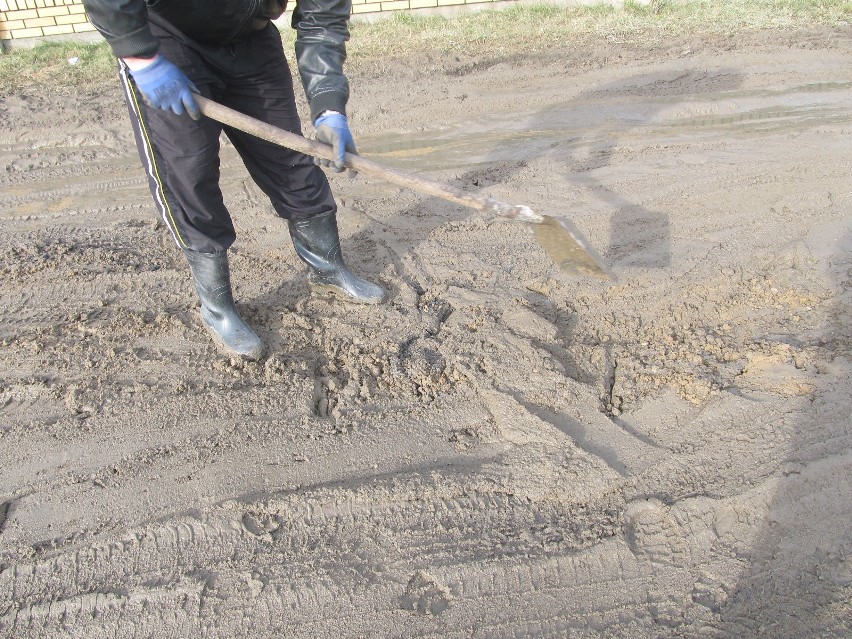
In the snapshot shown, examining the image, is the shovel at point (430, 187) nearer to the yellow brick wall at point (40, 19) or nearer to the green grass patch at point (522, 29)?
the green grass patch at point (522, 29)

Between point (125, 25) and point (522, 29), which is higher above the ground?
point (125, 25)

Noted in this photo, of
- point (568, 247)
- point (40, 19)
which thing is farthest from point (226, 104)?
point (40, 19)

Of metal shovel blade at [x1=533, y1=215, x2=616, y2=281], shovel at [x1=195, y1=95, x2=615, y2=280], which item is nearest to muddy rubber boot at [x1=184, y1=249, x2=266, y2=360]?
shovel at [x1=195, y1=95, x2=615, y2=280]

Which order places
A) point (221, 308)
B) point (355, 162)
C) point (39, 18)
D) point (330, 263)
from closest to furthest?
point (355, 162), point (221, 308), point (330, 263), point (39, 18)

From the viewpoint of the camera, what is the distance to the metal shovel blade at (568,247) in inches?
95.2

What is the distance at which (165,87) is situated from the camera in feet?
6.74

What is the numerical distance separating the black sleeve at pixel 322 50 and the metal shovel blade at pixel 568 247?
3.13 feet

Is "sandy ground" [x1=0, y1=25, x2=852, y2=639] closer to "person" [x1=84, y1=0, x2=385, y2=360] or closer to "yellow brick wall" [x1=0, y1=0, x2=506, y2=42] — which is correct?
"person" [x1=84, y1=0, x2=385, y2=360]

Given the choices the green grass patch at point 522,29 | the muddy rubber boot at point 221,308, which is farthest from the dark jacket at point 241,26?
the green grass patch at point 522,29

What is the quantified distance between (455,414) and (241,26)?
163cm

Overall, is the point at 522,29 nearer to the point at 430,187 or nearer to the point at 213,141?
the point at 430,187

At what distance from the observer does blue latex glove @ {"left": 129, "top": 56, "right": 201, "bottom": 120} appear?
2.02 metres

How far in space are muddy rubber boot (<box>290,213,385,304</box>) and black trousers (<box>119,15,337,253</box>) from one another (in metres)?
0.12

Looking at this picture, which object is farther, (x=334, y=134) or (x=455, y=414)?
(x=334, y=134)
